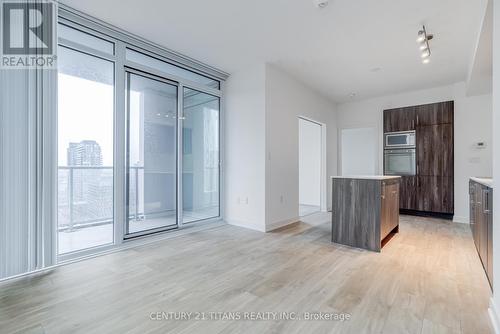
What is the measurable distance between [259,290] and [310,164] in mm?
5045

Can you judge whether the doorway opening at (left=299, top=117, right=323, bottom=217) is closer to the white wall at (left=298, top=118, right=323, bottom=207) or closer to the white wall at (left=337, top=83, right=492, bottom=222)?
the white wall at (left=298, top=118, right=323, bottom=207)

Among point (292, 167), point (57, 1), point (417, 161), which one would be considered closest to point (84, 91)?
point (57, 1)

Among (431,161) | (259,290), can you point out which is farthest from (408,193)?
(259,290)

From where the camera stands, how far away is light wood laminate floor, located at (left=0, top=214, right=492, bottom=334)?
65.0 inches

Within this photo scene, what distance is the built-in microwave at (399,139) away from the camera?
538cm

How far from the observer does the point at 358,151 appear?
7.56 m

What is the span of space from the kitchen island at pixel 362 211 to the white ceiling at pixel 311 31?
1.94 metres

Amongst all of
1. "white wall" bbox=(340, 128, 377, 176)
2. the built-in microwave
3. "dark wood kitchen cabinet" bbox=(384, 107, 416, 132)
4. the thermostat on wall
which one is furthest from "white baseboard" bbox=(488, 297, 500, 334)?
"white wall" bbox=(340, 128, 377, 176)

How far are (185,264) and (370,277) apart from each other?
197cm

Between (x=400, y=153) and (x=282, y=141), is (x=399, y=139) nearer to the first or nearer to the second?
(x=400, y=153)

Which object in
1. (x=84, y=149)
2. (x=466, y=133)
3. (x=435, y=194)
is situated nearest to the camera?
(x=84, y=149)

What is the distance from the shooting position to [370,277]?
2373 mm

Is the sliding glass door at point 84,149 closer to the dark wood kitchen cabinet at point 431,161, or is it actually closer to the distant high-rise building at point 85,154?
the distant high-rise building at point 85,154

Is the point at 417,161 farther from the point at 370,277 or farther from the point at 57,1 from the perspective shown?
the point at 57,1
